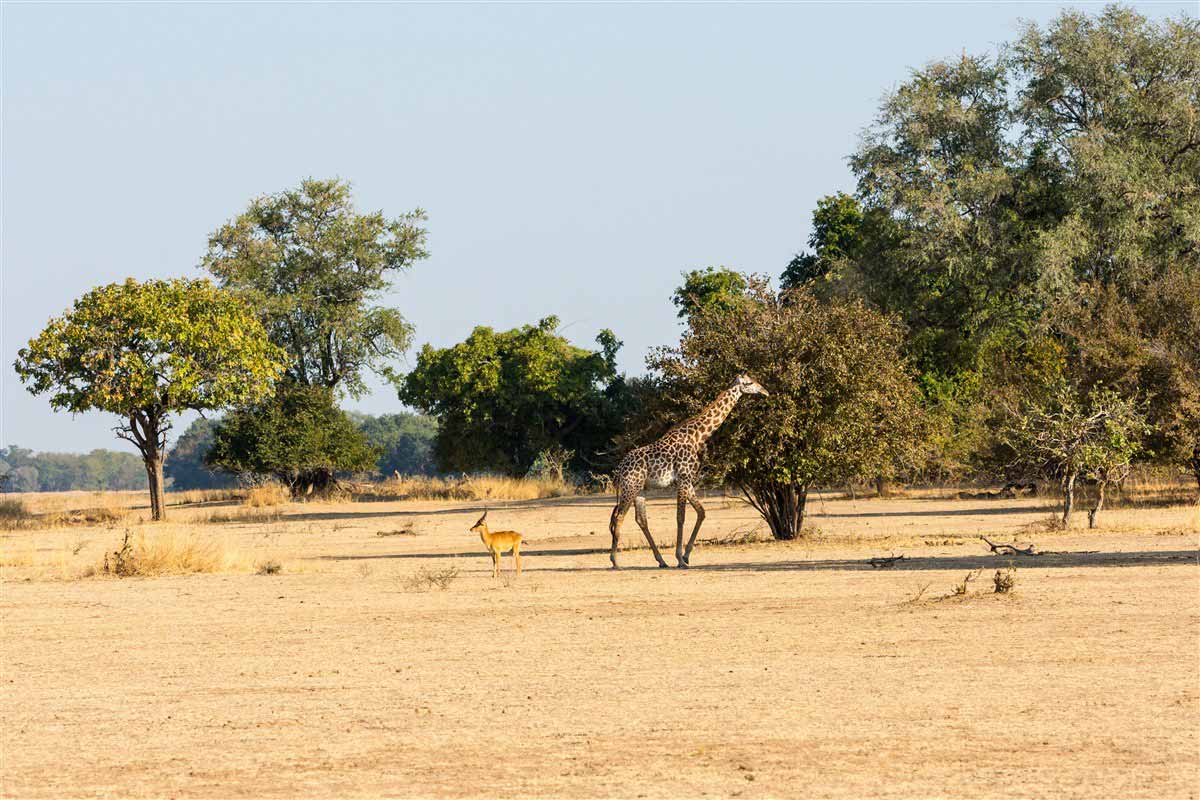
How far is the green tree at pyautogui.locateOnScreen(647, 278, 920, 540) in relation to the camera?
1096 inches

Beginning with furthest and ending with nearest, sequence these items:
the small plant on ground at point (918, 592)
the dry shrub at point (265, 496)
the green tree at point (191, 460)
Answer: the green tree at point (191, 460) → the dry shrub at point (265, 496) → the small plant on ground at point (918, 592)

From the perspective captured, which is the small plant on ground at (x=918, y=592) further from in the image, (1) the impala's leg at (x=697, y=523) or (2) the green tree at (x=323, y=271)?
(2) the green tree at (x=323, y=271)

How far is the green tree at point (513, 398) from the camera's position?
210 ft

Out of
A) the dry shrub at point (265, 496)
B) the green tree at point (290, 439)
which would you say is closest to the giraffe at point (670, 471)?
the dry shrub at point (265, 496)

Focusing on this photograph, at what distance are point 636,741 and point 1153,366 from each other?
2699 cm

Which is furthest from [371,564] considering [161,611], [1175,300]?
[1175,300]

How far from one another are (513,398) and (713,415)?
125 feet

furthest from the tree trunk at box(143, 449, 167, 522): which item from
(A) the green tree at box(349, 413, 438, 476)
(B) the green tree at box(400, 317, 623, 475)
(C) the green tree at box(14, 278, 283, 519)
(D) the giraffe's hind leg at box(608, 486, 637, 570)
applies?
(A) the green tree at box(349, 413, 438, 476)

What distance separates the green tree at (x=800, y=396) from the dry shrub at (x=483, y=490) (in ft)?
85.3

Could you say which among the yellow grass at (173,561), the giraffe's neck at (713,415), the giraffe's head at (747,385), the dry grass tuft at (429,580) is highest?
the giraffe's head at (747,385)

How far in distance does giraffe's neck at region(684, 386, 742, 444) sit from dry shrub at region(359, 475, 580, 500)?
28196 mm

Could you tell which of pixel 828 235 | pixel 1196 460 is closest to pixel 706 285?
pixel 828 235

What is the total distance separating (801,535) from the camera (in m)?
29.9

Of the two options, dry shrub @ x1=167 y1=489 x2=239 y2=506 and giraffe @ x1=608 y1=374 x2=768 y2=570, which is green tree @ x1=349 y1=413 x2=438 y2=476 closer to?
dry shrub @ x1=167 y1=489 x2=239 y2=506
